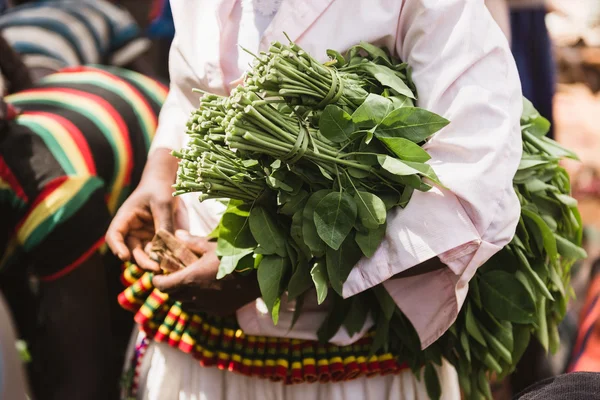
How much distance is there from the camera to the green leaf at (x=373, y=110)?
3.93 ft

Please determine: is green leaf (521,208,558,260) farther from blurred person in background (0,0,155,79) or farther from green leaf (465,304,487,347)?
blurred person in background (0,0,155,79)

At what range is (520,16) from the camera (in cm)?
292

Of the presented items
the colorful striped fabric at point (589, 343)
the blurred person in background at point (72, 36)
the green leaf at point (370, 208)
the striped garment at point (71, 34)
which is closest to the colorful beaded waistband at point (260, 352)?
the green leaf at point (370, 208)

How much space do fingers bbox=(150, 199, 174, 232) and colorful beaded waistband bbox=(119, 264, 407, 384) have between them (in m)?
0.12

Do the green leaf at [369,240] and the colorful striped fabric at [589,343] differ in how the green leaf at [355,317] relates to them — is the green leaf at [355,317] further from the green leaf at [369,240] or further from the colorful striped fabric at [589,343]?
the colorful striped fabric at [589,343]

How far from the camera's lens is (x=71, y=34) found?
10.2 feet

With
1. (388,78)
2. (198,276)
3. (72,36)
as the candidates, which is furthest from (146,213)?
(72,36)

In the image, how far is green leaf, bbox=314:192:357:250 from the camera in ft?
3.96

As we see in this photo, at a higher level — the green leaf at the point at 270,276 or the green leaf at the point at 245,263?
the green leaf at the point at 245,263

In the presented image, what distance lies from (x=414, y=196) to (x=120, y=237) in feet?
2.20

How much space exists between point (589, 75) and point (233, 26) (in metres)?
2.78

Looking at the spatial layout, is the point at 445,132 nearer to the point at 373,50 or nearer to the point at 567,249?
the point at 373,50

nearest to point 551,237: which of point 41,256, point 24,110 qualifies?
point 41,256

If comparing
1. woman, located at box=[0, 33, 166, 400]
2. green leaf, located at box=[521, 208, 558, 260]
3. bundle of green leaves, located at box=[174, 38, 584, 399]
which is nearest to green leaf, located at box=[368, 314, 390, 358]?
bundle of green leaves, located at box=[174, 38, 584, 399]
